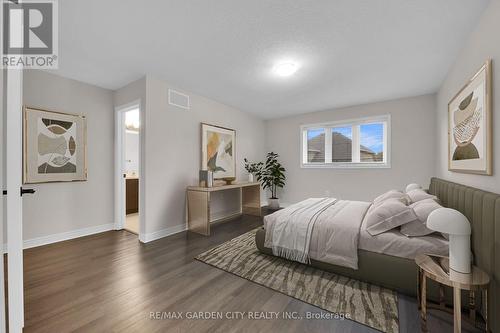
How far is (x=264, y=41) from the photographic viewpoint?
2.22 m

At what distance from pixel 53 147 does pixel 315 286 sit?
3.93 meters

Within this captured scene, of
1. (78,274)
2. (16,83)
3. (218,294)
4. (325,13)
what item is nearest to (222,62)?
(325,13)

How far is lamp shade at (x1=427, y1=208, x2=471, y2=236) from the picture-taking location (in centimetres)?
128

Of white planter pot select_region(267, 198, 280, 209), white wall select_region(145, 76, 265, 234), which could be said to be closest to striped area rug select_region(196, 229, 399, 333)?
white wall select_region(145, 76, 265, 234)

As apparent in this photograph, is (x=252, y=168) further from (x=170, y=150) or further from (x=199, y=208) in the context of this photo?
(x=170, y=150)

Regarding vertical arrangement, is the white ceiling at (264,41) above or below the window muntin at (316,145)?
above

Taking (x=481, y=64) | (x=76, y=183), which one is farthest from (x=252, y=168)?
(x=481, y=64)

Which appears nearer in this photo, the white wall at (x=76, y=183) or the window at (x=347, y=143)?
the white wall at (x=76, y=183)

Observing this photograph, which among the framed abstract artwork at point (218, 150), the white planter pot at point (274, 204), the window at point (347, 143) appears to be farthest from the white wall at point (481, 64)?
the framed abstract artwork at point (218, 150)

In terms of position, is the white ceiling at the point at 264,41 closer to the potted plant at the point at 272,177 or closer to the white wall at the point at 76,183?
the white wall at the point at 76,183

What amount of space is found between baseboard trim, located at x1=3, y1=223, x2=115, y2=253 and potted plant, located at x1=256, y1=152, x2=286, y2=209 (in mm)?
3371

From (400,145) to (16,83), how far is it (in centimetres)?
529

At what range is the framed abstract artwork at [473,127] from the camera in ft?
5.43

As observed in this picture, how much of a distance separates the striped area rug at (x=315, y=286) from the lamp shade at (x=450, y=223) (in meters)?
0.78
